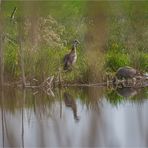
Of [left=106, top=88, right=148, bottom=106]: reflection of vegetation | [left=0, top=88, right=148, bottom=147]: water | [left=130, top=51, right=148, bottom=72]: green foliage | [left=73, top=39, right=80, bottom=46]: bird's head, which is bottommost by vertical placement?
[left=0, top=88, right=148, bottom=147]: water

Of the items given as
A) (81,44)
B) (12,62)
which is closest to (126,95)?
(12,62)

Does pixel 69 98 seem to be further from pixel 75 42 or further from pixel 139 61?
pixel 139 61

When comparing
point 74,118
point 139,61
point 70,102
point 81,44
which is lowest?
point 74,118

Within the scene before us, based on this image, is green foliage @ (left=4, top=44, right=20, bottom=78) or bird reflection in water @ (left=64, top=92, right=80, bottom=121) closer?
bird reflection in water @ (left=64, top=92, right=80, bottom=121)

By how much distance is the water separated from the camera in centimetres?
1168

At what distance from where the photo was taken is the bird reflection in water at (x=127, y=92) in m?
15.4

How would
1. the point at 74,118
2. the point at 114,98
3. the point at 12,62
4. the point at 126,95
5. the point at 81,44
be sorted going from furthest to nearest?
the point at 81,44 < the point at 12,62 < the point at 126,95 < the point at 114,98 < the point at 74,118

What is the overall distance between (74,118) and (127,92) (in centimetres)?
262

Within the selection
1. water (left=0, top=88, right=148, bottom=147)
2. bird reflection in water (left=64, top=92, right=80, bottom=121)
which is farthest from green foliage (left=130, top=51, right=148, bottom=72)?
bird reflection in water (left=64, top=92, right=80, bottom=121)

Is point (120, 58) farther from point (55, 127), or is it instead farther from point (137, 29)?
point (55, 127)

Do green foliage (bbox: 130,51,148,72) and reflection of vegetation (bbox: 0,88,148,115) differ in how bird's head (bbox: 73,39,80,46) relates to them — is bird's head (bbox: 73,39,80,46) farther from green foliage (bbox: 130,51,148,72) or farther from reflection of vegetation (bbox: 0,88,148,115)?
reflection of vegetation (bbox: 0,88,148,115)

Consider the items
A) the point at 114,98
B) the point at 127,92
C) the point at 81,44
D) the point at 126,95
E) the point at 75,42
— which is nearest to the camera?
the point at 114,98

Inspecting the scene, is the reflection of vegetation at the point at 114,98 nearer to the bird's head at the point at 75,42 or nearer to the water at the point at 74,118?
the water at the point at 74,118

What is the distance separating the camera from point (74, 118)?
1334 cm
